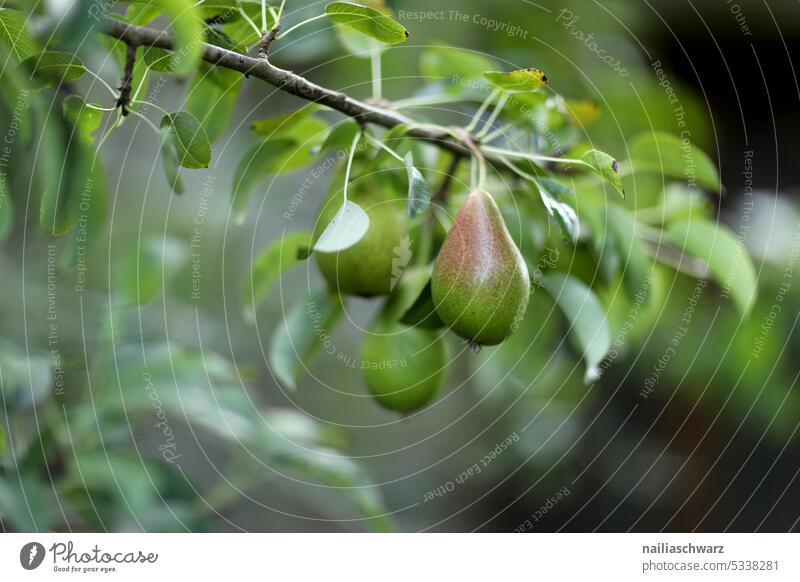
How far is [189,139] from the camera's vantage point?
51cm

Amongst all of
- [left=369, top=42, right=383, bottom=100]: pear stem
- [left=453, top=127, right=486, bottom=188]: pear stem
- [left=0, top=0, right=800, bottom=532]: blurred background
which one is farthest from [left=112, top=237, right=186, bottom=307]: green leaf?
[left=453, top=127, right=486, bottom=188]: pear stem

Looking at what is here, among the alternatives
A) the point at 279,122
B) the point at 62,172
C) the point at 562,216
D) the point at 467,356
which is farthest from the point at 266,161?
the point at 467,356

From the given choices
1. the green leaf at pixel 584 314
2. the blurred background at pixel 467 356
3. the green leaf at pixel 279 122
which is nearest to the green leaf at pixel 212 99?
the green leaf at pixel 279 122

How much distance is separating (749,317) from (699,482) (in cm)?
33

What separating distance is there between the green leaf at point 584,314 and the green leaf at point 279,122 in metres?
0.24

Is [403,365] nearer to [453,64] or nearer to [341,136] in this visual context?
[341,136]

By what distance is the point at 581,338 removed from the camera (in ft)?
2.09

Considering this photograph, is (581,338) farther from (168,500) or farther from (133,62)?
(168,500)

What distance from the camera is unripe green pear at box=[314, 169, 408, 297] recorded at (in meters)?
0.58

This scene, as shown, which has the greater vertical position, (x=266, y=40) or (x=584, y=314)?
(x=266, y=40)

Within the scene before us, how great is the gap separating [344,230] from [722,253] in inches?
16.7
